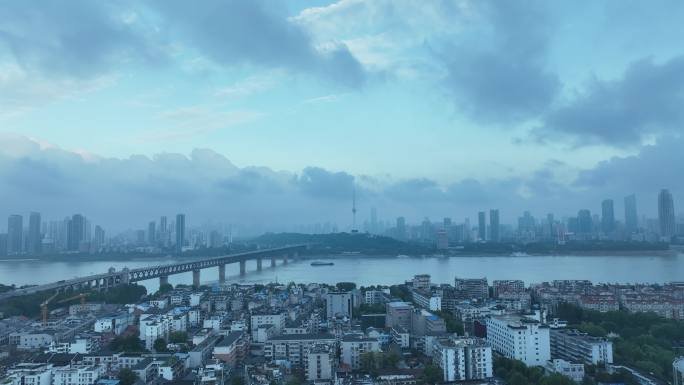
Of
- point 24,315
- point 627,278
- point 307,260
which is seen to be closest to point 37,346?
point 24,315

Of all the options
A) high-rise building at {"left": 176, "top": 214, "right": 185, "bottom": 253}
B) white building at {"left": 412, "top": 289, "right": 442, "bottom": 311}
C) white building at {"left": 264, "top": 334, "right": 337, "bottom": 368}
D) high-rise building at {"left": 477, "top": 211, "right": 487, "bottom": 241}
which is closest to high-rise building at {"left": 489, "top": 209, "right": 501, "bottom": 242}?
high-rise building at {"left": 477, "top": 211, "right": 487, "bottom": 241}

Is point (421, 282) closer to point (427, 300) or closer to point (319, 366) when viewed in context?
point (427, 300)

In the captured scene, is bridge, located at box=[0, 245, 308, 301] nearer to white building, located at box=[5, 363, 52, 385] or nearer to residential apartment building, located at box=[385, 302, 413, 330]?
white building, located at box=[5, 363, 52, 385]

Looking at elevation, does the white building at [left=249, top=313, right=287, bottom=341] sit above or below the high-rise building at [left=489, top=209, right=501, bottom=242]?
below

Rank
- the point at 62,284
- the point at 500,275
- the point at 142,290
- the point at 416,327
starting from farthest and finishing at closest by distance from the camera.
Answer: the point at 500,275
the point at 142,290
the point at 62,284
the point at 416,327

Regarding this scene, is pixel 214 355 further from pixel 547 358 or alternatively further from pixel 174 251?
pixel 174 251

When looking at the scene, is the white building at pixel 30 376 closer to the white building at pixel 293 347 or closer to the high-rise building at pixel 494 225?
the white building at pixel 293 347

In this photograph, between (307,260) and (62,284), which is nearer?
(62,284)

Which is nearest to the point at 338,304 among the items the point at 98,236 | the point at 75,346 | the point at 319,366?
the point at 319,366
